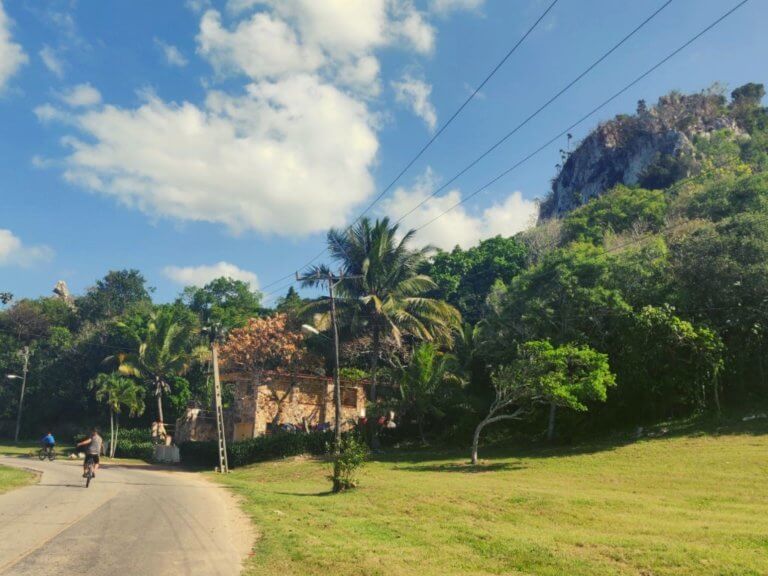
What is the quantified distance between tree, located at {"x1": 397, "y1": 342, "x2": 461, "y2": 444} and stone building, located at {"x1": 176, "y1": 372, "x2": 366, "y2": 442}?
454cm

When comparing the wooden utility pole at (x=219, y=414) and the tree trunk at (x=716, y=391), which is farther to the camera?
the wooden utility pole at (x=219, y=414)

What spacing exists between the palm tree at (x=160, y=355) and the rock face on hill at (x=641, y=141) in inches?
2374

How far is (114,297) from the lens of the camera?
6831 centimetres

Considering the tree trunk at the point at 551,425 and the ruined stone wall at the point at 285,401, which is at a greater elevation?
the ruined stone wall at the point at 285,401

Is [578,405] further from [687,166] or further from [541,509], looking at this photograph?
[687,166]

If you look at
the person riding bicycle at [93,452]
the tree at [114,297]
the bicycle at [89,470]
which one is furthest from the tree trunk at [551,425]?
the tree at [114,297]

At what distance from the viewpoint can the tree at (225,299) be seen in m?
55.6

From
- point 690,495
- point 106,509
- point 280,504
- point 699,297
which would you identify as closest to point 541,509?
point 690,495

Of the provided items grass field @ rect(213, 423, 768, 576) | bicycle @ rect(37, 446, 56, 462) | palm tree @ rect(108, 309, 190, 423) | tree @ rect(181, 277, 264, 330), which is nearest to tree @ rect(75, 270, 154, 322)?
tree @ rect(181, 277, 264, 330)

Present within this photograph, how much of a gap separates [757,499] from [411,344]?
26.4 m

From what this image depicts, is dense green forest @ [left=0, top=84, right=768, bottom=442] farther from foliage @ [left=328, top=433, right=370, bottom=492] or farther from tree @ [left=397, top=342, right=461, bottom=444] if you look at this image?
foliage @ [left=328, top=433, right=370, bottom=492]

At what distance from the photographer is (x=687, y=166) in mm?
68438

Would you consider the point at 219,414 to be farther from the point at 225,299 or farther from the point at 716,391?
the point at 225,299

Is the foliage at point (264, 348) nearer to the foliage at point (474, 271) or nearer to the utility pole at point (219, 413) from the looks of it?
the utility pole at point (219, 413)
